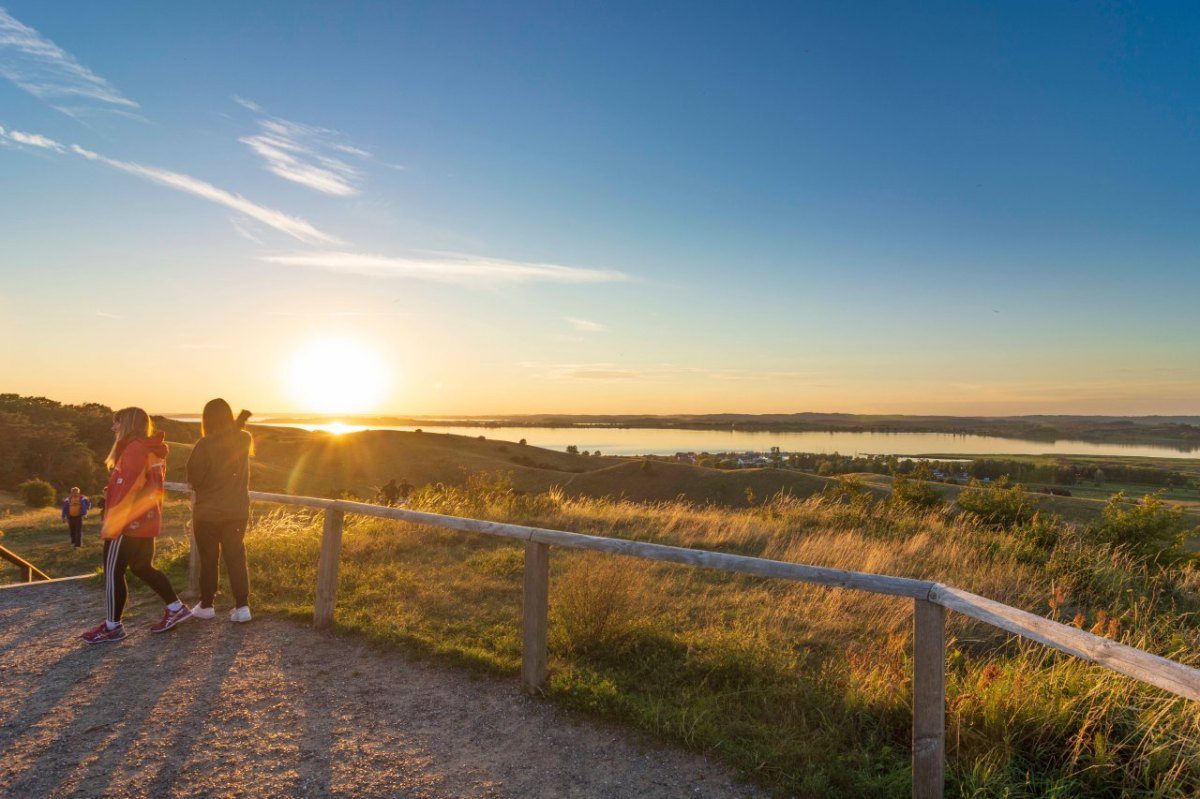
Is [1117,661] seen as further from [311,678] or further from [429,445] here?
[429,445]

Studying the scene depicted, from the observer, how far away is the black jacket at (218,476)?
5.77 meters

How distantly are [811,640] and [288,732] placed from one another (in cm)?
434

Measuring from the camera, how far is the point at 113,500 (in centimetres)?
551

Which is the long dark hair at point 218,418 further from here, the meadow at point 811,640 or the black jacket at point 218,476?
the meadow at point 811,640

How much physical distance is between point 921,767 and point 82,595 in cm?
801

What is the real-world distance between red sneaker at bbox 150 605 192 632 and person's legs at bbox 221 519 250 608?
0.41m

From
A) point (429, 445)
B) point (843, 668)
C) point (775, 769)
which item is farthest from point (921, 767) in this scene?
point (429, 445)

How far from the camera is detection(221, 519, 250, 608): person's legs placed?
19.5 feet

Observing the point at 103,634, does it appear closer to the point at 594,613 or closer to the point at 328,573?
the point at 328,573

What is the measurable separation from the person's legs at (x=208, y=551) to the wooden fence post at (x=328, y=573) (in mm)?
897

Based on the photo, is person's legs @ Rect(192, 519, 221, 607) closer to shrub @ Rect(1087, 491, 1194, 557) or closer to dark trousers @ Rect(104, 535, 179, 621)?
dark trousers @ Rect(104, 535, 179, 621)

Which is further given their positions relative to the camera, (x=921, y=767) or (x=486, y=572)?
(x=486, y=572)

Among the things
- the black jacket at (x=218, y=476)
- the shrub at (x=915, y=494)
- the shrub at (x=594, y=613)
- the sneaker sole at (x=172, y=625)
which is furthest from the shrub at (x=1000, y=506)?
the sneaker sole at (x=172, y=625)

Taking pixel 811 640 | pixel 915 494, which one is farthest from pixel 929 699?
pixel 915 494
